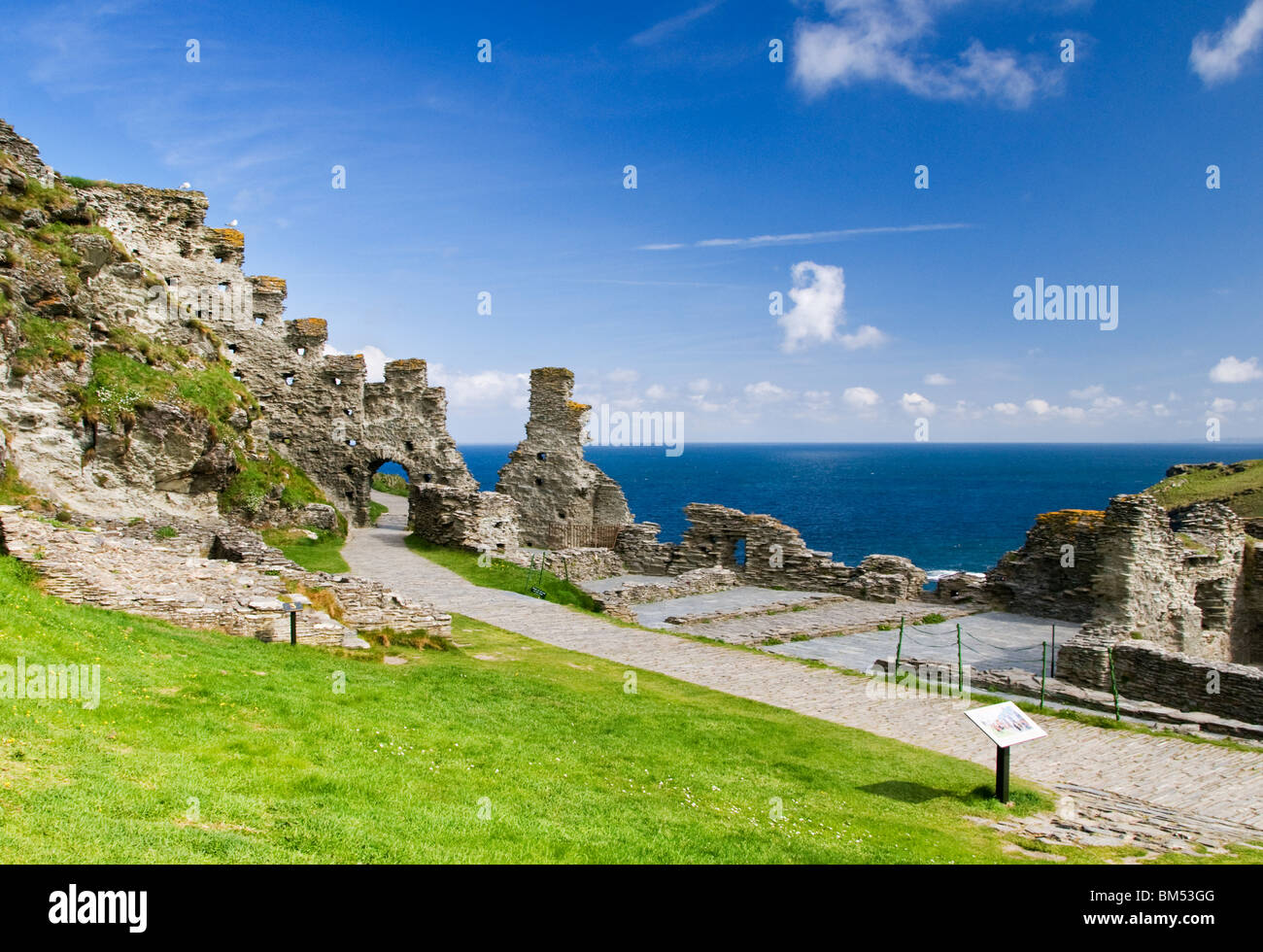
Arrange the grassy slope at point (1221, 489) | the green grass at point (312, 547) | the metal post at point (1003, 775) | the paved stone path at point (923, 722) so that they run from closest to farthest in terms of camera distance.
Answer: the metal post at point (1003, 775) < the paved stone path at point (923, 722) < the green grass at point (312, 547) < the grassy slope at point (1221, 489)

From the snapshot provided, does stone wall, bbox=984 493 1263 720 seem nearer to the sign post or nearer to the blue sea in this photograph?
the sign post

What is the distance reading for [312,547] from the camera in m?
30.4

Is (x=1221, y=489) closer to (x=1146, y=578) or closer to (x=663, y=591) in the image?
(x=1146, y=578)

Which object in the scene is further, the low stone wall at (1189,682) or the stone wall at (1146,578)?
the stone wall at (1146,578)

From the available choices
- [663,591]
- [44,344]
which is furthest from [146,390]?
[663,591]

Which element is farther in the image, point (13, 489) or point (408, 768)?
point (13, 489)

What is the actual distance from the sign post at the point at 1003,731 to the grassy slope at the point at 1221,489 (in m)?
50.5

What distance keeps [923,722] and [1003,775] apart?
4.36 m

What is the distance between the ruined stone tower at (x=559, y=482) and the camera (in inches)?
1566

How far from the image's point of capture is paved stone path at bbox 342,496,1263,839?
12305mm

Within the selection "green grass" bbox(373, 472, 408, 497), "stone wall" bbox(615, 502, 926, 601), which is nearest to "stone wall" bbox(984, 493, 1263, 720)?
"stone wall" bbox(615, 502, 926, 601)

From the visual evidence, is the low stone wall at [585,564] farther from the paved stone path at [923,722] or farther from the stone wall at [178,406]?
the stone wall at [178,406]

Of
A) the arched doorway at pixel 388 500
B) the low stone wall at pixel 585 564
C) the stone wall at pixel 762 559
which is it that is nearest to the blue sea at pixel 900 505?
the arched doorway at pixel 388 500
